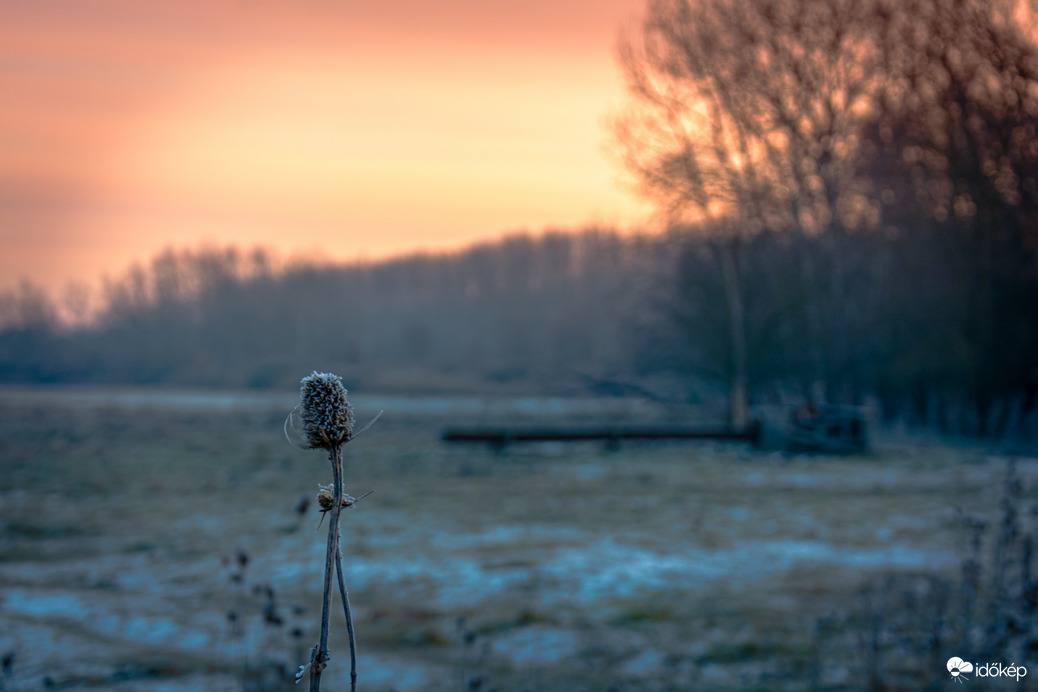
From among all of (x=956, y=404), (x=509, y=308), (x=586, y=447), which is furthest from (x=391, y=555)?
(x=509, y=308)

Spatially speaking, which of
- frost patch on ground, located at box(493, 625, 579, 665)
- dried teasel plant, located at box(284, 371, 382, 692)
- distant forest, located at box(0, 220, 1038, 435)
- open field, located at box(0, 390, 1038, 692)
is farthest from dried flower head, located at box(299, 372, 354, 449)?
distant forest, located at box(0, 220, 1038, 435)

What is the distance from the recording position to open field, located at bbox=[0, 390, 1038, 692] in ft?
18.9

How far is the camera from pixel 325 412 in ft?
4.54

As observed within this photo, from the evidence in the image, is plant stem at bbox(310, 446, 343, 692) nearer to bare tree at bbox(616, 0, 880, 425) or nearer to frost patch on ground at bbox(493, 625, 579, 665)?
frost patch on ground at bbox(493, 625, 579, 665)

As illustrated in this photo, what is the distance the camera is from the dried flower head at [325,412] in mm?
1347

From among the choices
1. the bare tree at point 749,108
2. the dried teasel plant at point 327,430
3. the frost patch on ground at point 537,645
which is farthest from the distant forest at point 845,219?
the dried teasel plant at point 327,430

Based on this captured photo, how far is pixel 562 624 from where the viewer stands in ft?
21.8

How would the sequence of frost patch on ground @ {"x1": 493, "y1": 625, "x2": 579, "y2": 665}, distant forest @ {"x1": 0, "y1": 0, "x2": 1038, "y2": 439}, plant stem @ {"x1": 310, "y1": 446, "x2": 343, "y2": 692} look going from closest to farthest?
plant stem @ {"x1": 310, "y1": 446, "x2": 343, "y2": 692}
frost patch on ground @ {"x1": 493, "y1": 625, "x2": 579, "y2": 665}
distant forest @ {"x1": 0, "y1": 0, "x2": 1038, "y2": 439}

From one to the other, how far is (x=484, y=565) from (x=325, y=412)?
24.7 ft

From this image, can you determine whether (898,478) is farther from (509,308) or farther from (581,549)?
(509,308)

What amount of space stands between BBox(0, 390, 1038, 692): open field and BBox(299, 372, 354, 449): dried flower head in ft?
11.6

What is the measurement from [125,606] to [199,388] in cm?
5741

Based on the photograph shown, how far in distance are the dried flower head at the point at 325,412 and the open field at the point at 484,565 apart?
3545 millimetres

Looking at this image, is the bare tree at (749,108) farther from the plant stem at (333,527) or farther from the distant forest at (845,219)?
the plant stem at (333,527)
